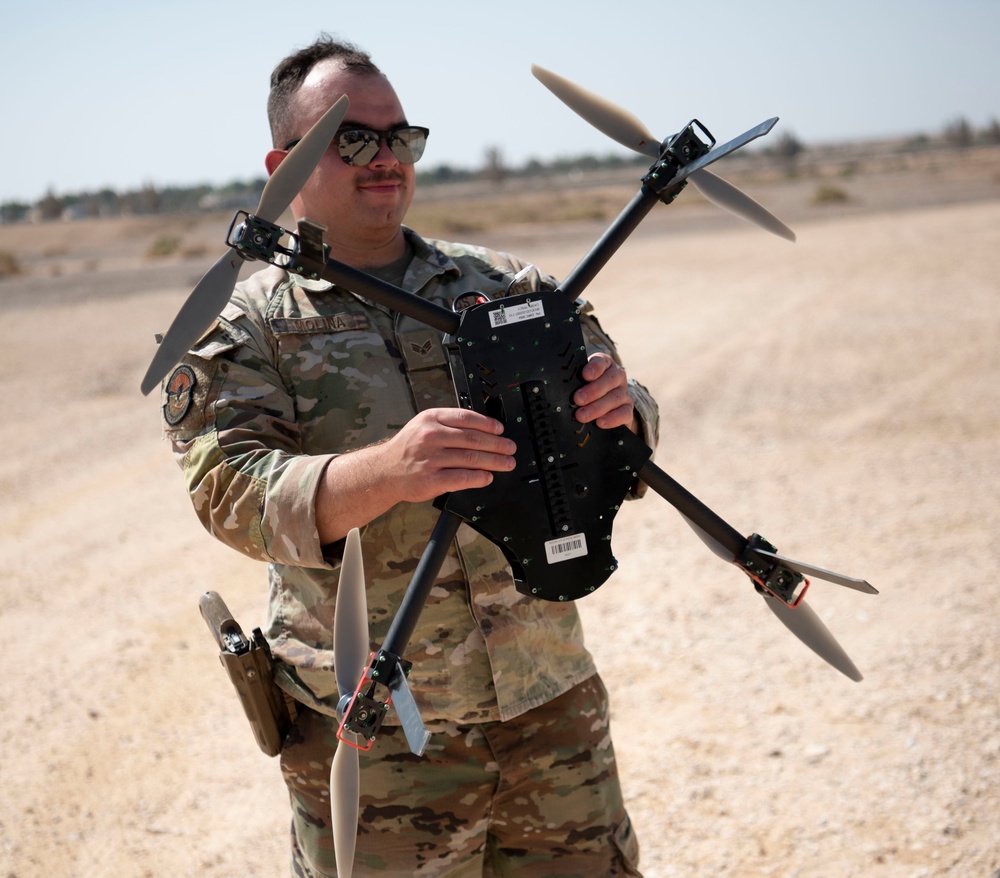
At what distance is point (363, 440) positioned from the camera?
2.58 m

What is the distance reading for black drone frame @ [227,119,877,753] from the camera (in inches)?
83.1

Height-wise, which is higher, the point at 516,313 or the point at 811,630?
the point at 516,313

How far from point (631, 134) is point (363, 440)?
1048 millimetres

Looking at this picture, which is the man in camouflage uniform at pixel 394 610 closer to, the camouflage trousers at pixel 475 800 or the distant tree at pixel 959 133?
the camouflage trousers at pixel 475 800

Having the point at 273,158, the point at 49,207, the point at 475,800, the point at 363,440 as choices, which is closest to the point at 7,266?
the point at 273,158

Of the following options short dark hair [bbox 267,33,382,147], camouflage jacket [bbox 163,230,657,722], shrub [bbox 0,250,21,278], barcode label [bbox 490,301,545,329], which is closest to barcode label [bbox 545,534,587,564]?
camouflage jacket [bbox 163,230,657,722]

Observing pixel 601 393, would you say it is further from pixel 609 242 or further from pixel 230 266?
pixel 230 266

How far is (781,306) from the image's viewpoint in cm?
1478

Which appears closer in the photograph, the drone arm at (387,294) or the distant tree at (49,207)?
the drone arm at (387,294)

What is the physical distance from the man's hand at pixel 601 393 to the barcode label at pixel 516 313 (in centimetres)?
16

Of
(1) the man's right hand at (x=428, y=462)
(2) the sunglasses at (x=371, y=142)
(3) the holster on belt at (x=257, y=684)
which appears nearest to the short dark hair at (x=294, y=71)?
(2) the sunglasses at (x=371, y=142)

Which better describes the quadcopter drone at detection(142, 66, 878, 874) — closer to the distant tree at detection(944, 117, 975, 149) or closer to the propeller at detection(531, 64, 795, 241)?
the propeller at detection(531, 64, 795, 241)

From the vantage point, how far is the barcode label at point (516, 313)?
222 centimetres

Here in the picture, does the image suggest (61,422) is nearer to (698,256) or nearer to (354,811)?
(354,811)
